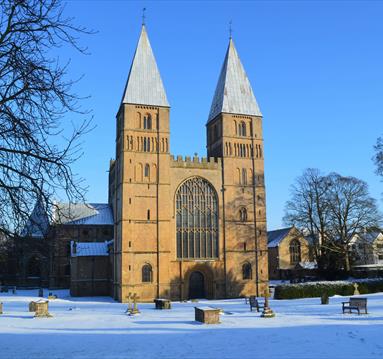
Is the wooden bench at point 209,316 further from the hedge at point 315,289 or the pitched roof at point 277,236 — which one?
the pitched roof at point 277,236

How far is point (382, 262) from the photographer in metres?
74.2

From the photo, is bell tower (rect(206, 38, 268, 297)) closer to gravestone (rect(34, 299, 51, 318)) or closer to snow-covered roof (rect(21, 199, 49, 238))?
gravestone (rect(34, 299, 51, 318))

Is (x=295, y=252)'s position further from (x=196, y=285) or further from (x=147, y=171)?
(x=147, y=171)

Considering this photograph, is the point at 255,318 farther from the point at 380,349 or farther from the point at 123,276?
the point at 123,276

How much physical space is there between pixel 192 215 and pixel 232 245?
4844 millimetres

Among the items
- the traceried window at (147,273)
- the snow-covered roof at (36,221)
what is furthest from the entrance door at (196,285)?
the snow-covered roof at (36,221)

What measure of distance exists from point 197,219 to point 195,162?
5532 millimetres

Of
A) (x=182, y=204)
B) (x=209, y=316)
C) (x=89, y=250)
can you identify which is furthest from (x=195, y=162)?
(x=209, y=316)

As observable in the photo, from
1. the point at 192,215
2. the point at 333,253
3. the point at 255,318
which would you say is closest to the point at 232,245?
the point at 192,215

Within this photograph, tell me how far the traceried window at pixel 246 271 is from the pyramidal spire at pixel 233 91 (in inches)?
601

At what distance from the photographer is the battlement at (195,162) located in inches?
1705

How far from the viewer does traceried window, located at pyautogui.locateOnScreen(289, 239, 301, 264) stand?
7044 cm

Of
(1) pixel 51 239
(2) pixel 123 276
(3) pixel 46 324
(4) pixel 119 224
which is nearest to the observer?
(1) pixel 51 239

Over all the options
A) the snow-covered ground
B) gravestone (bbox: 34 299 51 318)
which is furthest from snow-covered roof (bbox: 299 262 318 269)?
gravestone (bbox: 34 299 51 318)
